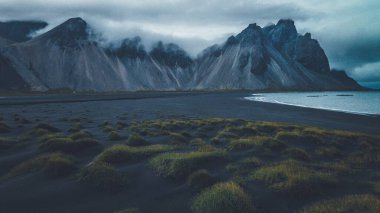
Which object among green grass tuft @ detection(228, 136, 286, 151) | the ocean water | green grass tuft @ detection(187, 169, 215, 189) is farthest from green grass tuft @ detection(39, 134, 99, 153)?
the ocean water

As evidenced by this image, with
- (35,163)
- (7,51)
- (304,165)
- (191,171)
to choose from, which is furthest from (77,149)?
(7,51)

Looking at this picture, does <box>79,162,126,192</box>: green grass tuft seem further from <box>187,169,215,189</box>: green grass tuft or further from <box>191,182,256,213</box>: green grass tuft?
<box>191,182,256,213</box>: green grass tuft

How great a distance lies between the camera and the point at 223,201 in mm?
8867

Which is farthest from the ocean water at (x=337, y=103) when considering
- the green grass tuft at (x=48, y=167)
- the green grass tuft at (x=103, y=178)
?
the green grass tuft at (x=48, y=167)

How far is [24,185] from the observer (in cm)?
1148

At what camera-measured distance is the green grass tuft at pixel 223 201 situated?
8.68 meters

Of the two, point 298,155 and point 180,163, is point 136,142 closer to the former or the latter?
point 180,163

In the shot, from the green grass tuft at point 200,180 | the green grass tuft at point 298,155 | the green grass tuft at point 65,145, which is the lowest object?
the green grass tuft at point 65,145

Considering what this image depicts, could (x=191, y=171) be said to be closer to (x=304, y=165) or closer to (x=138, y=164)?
(x=138, y=164)

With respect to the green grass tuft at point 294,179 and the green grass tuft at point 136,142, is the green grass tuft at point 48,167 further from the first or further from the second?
the green grass tuft at point 294,179

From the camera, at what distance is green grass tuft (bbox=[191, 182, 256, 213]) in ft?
28.5

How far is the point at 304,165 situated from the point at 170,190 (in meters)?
6.38

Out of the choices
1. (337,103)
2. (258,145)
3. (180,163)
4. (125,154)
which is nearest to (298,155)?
(258,145)

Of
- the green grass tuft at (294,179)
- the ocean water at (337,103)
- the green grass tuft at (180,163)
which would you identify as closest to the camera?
the green grass tuft at (294,179)
